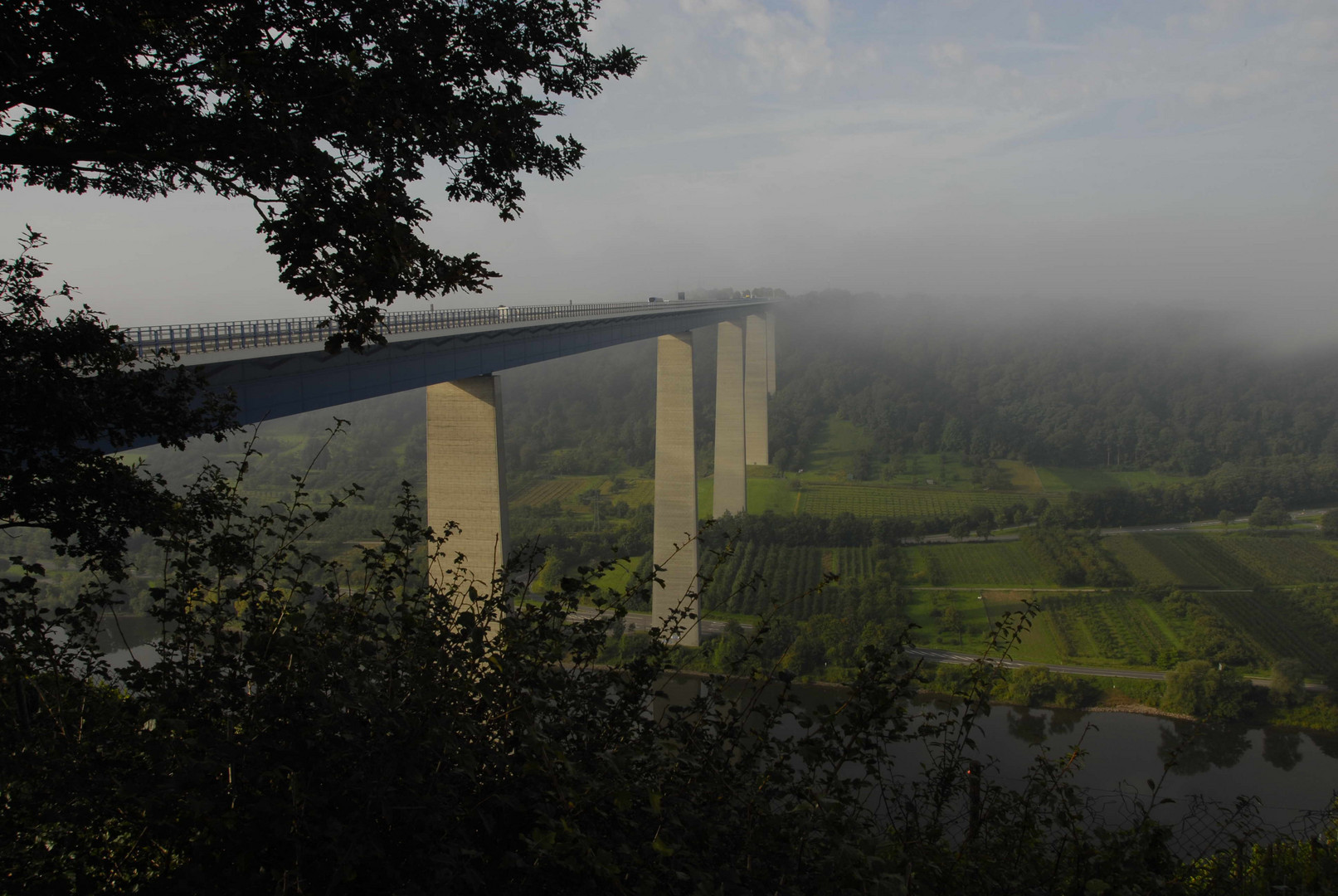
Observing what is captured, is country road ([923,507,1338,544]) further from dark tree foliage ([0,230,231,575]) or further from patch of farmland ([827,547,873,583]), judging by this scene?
dark tree foliage ([0,230,231,575])

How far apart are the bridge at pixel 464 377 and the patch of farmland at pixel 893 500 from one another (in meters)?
13.4

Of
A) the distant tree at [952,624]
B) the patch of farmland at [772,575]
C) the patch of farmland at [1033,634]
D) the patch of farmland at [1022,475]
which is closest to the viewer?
the patch of farmland at [1033,634]

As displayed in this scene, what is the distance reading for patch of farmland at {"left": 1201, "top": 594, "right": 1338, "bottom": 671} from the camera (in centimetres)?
1847

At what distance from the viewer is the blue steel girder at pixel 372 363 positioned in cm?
698

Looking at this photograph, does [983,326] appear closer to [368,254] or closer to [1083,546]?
[1083,546]

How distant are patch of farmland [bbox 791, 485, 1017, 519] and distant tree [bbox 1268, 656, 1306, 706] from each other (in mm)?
15399

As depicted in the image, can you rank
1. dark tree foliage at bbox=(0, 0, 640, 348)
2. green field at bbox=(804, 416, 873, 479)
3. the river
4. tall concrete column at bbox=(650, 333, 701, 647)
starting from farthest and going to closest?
1. green field at bbox=(804, 416, 873, 479)
2. tall concrete column at bbox=(650, 333, 701, 647)
3. the river
4. dark tree foliage at bbox=(0, 0, 640, 348)

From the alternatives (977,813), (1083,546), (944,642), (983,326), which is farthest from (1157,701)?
(983,326)

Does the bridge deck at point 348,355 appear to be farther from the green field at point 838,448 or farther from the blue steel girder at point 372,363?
the green field at point 838,448

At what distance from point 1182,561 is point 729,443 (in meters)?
15.0

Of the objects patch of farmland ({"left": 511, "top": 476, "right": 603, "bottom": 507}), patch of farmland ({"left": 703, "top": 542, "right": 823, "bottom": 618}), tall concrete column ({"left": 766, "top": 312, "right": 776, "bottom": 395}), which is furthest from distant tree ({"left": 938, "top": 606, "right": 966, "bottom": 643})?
tall concrete column ({"left": 766, "top": 312, "right": 776, "bottom": 395})

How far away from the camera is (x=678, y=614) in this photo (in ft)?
10.2

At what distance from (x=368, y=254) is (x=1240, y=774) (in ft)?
54.0

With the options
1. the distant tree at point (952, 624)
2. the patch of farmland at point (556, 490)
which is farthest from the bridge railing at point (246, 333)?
the patch of farmland at point (556, 490)
